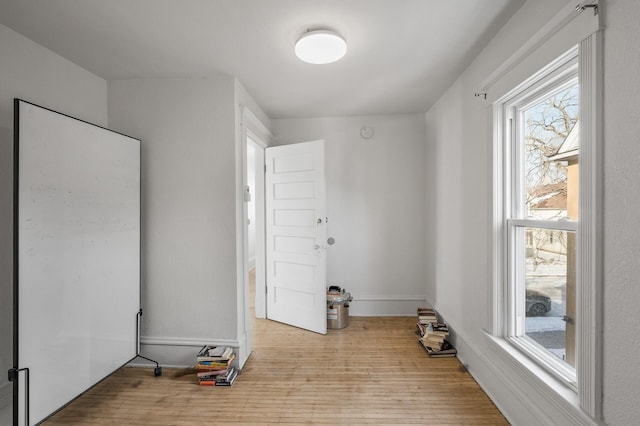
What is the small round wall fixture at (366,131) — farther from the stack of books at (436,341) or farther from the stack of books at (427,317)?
the stack of books at (436,341)

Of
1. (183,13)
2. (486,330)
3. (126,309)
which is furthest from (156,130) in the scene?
(486,330)

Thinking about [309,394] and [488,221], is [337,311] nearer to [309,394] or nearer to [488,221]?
[309,394]

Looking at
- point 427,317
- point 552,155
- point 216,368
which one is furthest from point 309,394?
point 552,155

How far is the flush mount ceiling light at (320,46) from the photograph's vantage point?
6.14 feet

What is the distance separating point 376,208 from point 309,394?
7.26 ft

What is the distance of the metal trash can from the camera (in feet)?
11.0

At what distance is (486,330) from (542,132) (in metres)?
1.36

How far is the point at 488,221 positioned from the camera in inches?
82.1

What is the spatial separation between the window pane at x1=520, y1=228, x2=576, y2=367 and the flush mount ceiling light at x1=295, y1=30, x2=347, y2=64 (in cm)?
168

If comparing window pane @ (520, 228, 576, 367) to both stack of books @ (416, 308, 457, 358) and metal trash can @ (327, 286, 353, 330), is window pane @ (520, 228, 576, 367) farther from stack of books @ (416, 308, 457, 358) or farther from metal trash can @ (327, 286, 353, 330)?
metal trash can @ (327, 286, 353, 330)

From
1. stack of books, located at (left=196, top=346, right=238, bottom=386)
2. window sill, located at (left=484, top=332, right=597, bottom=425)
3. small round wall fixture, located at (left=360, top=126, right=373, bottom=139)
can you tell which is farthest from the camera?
small round wall fixture, located at (left=360, top=126, right=373, bottom=139)

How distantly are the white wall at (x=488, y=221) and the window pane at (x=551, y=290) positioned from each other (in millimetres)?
233

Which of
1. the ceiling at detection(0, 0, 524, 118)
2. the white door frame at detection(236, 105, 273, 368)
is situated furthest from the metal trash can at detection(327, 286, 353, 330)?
the ceiling at detection(0, 0, 524, 118)

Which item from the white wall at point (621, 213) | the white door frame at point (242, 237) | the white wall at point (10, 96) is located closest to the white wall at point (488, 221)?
the white wall at point (621, 213)
